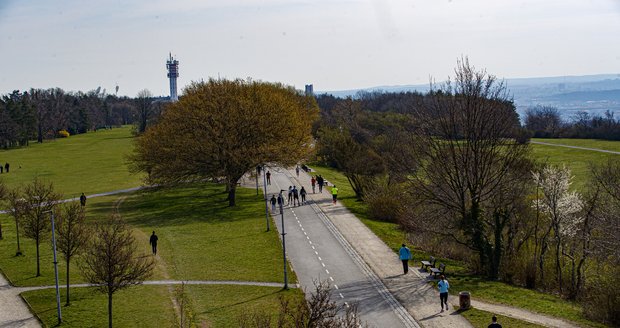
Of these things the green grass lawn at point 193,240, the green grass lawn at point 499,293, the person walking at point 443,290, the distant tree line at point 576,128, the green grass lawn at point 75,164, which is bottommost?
the green grass lawn at point 499,293

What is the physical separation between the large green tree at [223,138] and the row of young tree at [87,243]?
652 inches

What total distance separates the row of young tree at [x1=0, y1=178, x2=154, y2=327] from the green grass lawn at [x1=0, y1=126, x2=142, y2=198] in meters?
17.7

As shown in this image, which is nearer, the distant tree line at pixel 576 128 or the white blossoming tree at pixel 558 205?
the white blossoming tree at pixel 558 205

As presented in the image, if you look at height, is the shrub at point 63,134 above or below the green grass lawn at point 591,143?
above

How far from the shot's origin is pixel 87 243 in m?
29.4

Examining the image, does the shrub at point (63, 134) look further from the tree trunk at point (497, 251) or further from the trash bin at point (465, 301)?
the trash bin at point (465, 301)

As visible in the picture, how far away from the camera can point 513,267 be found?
3169 cm

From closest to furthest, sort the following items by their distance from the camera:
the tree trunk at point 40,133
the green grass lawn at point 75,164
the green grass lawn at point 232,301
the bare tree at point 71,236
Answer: the green grass lawn at point 232,301 → the bare tree at point 71,236 → the green grass lawn at point 75,164 → the tree trunk at point 40,133

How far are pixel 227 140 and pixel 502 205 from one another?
86.1 ft

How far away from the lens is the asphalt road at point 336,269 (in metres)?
24.9

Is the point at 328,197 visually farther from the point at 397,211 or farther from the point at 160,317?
the point at 160,317

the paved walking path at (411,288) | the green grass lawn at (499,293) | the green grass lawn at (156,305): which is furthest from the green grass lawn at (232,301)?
the green grass lawn at (499,293)

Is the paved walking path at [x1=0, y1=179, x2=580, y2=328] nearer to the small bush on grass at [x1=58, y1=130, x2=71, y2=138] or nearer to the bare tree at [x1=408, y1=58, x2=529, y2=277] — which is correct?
the bare tree at [x1=408, y1=58, x2=529, y2=277]

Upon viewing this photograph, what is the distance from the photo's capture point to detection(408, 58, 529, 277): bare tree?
3170 centimetres
